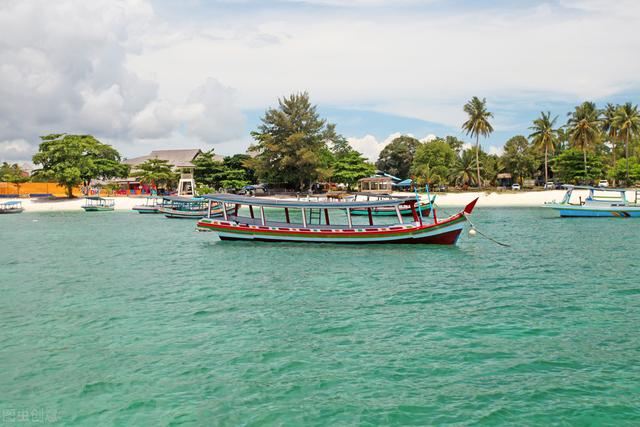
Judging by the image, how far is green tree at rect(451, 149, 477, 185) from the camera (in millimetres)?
84938

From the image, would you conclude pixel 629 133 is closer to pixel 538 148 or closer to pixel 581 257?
pixel 538 148

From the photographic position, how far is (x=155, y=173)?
8006 cm

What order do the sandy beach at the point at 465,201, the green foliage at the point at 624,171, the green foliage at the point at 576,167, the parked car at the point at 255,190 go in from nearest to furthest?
the sandy beach at the point at 465,201 → the green foliage at the point at 576,167 → the green foliage at the point at 624,171 → the parked car at the point at 255,190

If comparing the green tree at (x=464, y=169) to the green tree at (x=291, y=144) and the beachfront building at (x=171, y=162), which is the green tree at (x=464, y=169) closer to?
the green tree at (x=291, y=144)

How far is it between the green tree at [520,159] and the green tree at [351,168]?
24334 mm

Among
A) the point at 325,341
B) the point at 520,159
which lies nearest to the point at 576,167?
the point at 520,159

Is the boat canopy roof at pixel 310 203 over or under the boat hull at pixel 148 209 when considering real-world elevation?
over

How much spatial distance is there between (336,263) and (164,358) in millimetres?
12301

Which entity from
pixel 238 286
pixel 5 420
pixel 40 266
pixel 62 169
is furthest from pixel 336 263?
pixel 62 169

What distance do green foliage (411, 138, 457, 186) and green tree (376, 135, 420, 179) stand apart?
9.17 metres

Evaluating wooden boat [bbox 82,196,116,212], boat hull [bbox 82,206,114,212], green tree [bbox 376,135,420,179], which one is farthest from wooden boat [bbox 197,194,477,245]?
green tree [bbox 376,135,420,179]

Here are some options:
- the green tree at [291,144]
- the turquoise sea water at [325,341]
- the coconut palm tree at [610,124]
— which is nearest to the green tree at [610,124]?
the coconut palm tree at [610,124]

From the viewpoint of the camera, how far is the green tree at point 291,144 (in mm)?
74500

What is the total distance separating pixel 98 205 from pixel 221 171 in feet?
69.0
